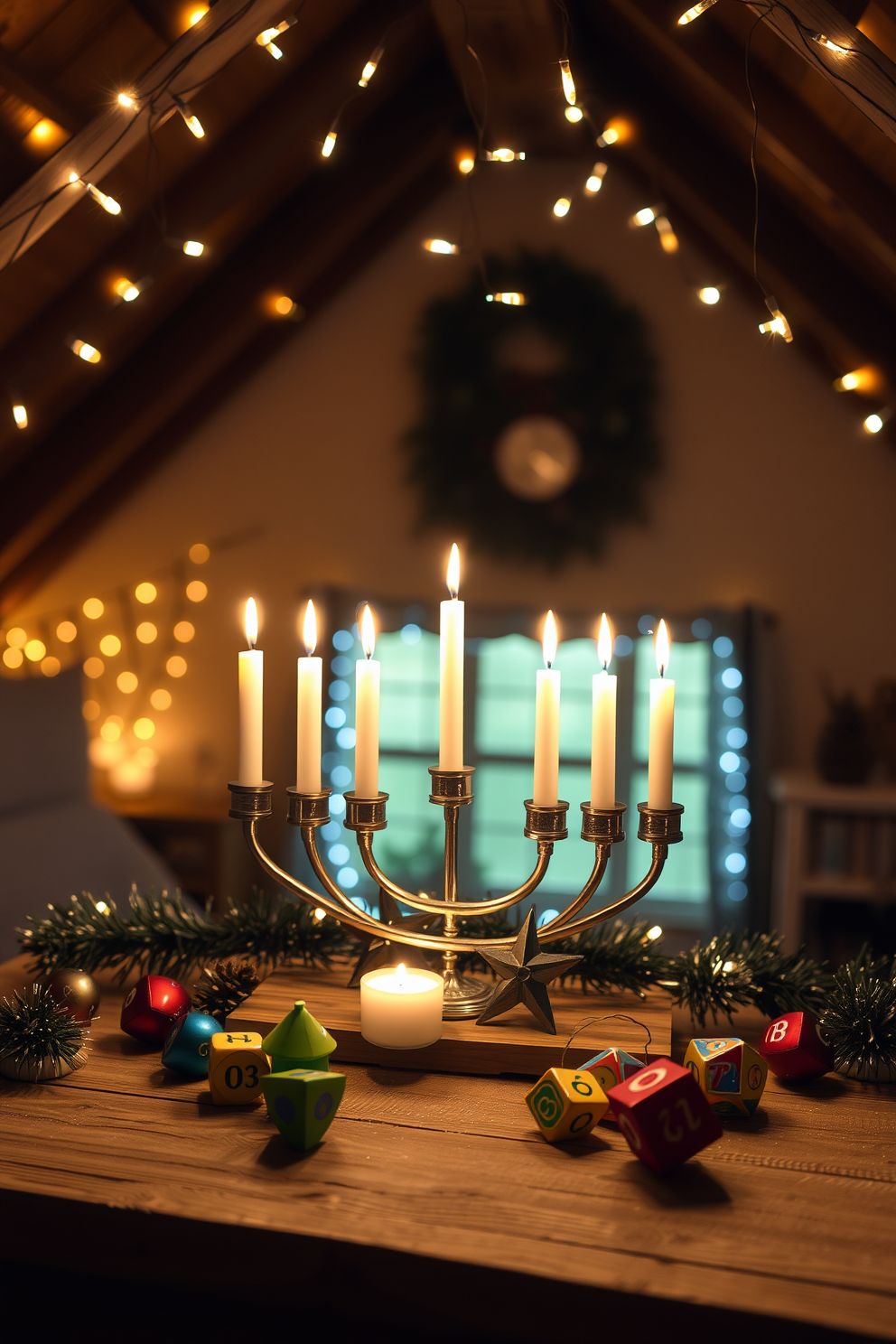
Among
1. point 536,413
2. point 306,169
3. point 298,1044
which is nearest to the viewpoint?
point 298,1044

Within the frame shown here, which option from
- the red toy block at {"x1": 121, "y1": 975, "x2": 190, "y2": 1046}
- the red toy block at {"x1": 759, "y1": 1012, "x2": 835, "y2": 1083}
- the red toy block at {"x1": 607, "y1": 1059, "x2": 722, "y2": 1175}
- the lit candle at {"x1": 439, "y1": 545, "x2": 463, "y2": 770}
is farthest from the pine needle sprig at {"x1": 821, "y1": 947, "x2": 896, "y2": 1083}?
the red toy block at {"x1": 121, "y1": 975, "x2": 190, "y2": 1046}

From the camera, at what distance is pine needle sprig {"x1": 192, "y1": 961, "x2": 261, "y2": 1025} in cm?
112

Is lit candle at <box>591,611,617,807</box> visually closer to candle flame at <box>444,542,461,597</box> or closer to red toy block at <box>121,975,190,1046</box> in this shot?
candle flame at <box>444,542,461,597</box>

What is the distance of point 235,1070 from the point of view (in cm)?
92

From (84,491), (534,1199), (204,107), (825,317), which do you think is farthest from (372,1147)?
(84,491)

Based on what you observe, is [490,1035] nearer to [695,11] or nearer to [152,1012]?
[152,1012]

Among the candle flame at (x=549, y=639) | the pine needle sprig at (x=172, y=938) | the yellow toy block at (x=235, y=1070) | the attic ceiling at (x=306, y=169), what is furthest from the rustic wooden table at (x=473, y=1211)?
the attic ceiling at (x=306, y=169)

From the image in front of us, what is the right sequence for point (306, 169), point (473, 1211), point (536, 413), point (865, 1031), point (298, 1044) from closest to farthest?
1. point (473, 1211)
2. point (298, 1044)
3. point (865, 1031)
4. point (306, 169)
5. point (536, 413)

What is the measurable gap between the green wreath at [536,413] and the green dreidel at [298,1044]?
2740mm

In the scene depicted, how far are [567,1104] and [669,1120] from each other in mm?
87

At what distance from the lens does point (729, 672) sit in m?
3.37

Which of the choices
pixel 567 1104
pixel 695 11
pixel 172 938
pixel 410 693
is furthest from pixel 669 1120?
pixel 410 693

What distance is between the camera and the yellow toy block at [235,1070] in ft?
3.01

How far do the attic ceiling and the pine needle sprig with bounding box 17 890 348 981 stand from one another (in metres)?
1.01
